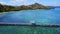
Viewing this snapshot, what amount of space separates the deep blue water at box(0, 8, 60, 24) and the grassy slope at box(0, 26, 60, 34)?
5.1 inches

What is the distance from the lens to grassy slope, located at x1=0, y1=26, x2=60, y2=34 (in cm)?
285

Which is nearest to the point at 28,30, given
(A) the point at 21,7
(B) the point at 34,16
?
(B) the point at 34,16

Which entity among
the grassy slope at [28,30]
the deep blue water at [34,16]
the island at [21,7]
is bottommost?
the grassy slope at [28,30]

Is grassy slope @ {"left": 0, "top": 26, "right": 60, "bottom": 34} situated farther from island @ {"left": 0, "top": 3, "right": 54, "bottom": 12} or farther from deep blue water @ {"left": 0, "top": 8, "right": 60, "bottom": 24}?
island @ {"left": 0, "top": 3, "right": 54, "bottom": 12}

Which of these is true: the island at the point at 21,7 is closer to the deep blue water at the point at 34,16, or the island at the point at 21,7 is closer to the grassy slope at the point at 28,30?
the deep blue water at the point at 34,16

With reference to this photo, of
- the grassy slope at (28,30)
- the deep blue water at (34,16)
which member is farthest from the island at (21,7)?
the grassy slope at (28,30)

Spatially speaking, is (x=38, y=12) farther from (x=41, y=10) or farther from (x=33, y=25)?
(x=33, y=25)

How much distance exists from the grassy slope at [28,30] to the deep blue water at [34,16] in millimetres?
130

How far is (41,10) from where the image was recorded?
2.86 meters

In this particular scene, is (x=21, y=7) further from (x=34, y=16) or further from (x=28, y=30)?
(x=28, y=30)

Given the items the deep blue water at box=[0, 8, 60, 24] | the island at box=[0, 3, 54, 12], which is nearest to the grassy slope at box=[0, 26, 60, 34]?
the deep blue water at box=[0, 8, 60, 24]

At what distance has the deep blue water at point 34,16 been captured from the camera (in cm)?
283

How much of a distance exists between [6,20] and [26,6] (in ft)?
1.72

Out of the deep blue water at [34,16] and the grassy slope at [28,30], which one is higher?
A: the deep blue water at [34,16]
